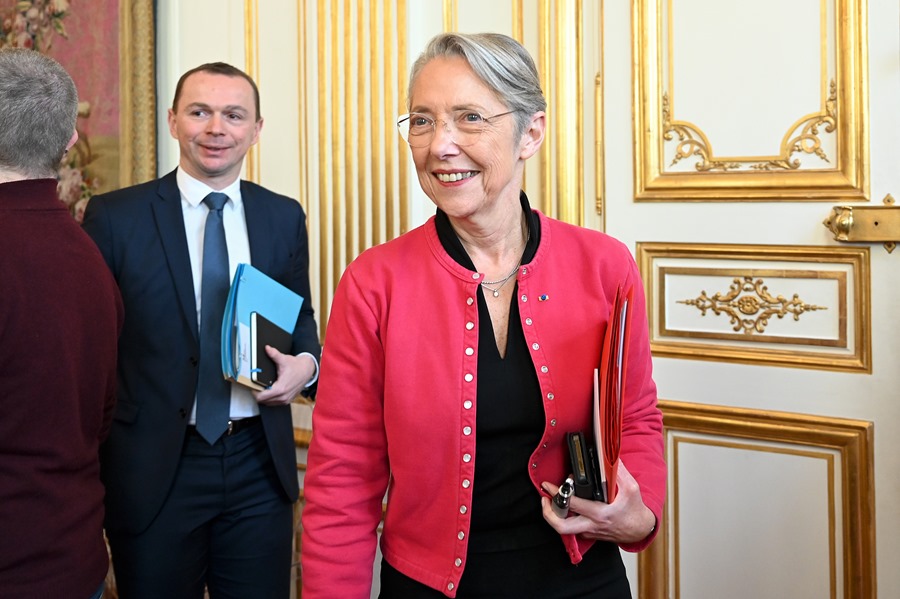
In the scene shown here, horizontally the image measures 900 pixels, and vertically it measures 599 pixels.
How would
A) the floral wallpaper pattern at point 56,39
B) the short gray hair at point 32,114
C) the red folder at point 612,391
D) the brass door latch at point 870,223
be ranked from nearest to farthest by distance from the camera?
1. the red folder at point 612,391
2. the short gray hair at point 32,114
3. the brass door latch at point 870,223
4. the floral wallpaper pattern at point 56,39

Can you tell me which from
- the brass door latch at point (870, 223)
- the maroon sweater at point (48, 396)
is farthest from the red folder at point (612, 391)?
the brass door latch at point (870, 223)

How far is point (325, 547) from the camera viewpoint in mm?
1514

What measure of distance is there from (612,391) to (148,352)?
1415mm

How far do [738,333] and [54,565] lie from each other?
1906mm

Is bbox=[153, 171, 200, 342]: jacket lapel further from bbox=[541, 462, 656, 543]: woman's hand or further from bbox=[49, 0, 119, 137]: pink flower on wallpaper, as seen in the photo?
bbox=[49, 0, 119, 137]: pink flower on wallpaper

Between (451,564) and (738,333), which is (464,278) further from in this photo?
(738,333)

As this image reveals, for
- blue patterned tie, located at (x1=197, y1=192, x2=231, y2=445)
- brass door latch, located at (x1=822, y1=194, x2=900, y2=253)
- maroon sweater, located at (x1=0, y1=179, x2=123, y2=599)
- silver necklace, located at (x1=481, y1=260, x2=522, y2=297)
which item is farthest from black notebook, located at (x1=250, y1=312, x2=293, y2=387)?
brass door latch, located at (x1=822, y1=194, x2=900, y2=253)

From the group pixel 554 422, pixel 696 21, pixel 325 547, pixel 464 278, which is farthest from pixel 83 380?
pixel 696 21

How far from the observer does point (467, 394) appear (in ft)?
4.81

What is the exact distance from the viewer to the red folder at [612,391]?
51.1 inches

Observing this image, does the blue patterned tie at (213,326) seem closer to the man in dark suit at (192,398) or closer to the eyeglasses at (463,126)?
the man in dark suit at (192,398)

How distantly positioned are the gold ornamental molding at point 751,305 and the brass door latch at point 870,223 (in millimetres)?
225

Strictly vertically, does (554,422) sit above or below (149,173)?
below

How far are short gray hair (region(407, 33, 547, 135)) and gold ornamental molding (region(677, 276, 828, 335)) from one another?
1353 mm
